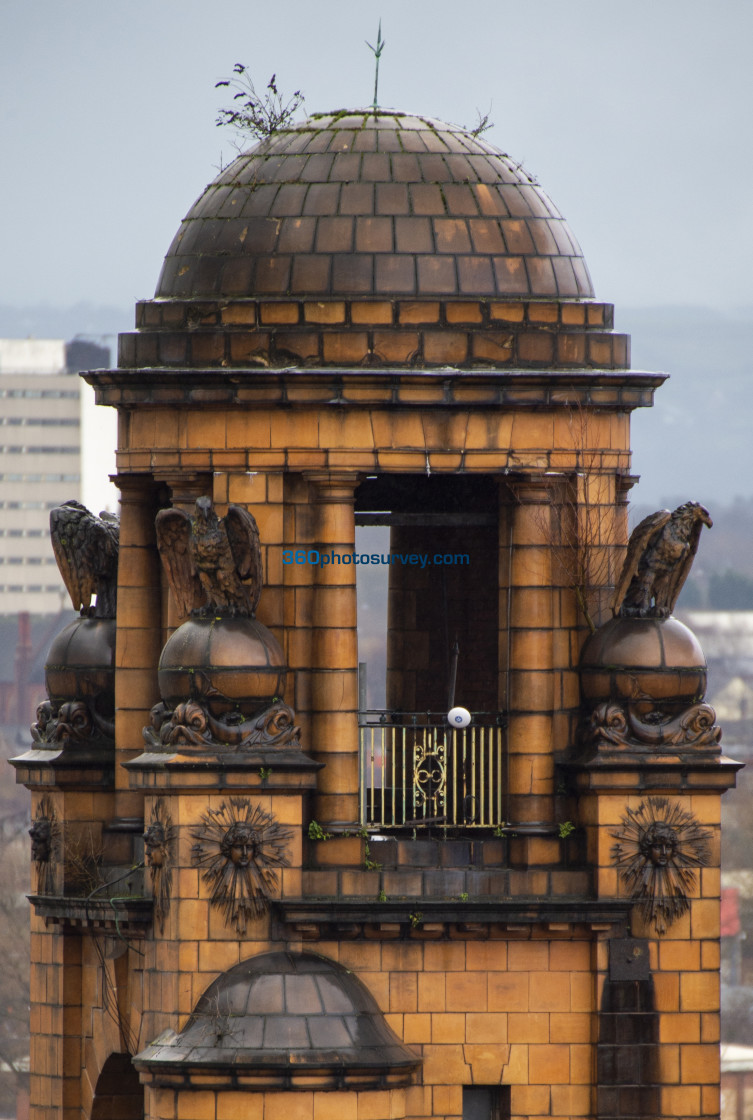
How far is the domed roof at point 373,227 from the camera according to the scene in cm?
4294

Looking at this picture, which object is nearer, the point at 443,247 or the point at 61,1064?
the point at 443,247

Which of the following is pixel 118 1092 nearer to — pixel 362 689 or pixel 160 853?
pixel 160 853

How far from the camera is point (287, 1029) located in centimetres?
4162

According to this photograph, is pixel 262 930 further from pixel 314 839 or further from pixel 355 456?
pixel 355 456

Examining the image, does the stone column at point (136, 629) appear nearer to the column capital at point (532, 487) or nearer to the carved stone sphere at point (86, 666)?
the carved stone sphere at point (86, 666)

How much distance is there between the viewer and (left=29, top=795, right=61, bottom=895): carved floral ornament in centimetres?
4659

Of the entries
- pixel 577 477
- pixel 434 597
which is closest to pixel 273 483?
pixel 577 477

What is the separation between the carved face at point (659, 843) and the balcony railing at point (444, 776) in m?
1.94

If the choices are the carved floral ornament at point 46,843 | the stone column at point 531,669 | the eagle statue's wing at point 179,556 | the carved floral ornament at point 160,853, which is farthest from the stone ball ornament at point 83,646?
the stone column at point 531,669

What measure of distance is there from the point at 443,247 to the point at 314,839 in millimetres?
7651

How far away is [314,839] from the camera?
141ft

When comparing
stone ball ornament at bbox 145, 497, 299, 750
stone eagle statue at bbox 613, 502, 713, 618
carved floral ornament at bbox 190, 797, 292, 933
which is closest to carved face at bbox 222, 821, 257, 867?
carved floral ornament at bbox 190, 797, 292, 933

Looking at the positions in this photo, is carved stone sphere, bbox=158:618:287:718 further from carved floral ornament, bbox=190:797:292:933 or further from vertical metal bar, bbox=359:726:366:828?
vertical metal bar, bbox=359:726:366:828

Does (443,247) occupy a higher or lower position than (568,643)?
higher
